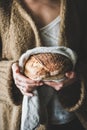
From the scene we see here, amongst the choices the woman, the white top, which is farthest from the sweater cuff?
the white top

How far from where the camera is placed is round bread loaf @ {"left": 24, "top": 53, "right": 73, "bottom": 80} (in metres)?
0.84

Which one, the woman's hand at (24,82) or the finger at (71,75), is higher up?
the finger at (71,75)

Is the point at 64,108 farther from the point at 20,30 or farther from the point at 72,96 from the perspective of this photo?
the point at 20,30

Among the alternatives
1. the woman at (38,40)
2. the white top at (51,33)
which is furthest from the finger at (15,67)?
the white top at (51,33)

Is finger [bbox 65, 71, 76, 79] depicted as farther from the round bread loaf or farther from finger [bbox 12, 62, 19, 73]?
finger [bbox 12, 62, 19, 73]

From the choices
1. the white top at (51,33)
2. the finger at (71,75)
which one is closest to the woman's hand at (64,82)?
the finger at (71,75)

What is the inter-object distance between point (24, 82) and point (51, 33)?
0.54 feet

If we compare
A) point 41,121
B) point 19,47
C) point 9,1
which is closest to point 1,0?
point 9,1

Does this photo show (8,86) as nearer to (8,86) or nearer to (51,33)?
(8,86)

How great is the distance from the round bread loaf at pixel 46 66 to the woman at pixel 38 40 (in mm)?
36

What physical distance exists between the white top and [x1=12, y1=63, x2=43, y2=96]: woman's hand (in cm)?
12

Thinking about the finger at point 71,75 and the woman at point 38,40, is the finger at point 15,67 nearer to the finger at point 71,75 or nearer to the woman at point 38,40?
the woman at point 38,40

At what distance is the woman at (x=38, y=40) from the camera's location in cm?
93

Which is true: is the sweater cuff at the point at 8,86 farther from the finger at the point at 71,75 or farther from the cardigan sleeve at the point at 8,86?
the finger at the point at 71,75
